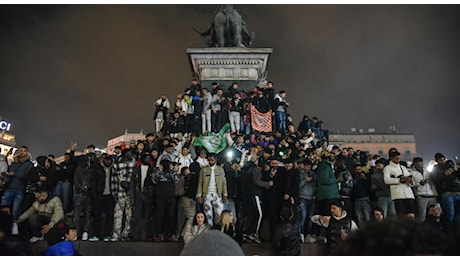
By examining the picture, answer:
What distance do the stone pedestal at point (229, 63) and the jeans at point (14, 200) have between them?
10903 mm

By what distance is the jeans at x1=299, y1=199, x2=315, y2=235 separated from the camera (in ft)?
27.5

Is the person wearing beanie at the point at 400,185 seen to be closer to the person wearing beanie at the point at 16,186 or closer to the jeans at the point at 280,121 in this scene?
the jeans at the point at 280,121

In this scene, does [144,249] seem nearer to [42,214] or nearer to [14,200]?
[42,214]

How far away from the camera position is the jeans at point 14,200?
27.4 feet

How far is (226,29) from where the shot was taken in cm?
2042

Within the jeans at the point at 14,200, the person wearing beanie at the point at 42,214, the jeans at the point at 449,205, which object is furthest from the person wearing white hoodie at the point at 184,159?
the jeans at the point at 449,205

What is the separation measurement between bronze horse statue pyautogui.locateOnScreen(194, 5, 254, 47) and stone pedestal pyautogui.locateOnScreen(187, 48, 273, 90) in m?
1.86

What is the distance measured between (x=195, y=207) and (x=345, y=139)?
9419 cm

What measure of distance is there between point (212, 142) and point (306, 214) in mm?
6699

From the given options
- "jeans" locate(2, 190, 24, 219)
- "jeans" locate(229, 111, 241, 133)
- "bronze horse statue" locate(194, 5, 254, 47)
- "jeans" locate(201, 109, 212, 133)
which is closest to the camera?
"jeans" locate(2, 190, 24, 219)

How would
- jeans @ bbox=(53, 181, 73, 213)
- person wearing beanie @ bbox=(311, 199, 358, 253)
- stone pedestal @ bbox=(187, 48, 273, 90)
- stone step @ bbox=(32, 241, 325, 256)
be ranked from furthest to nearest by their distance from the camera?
1. stone pedestal @ bbox=(187, 48, 273, 90)
2. jeans @ bbox=(53, 181, 73, 213)
3. stone step @ bbox=(32, 241, 325, 256)
4. person wearing beanie @ bbox=(311, 199, 358, 253)

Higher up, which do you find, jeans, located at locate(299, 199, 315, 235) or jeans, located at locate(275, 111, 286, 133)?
jeans, located at locate(275, 111, 286, 133)

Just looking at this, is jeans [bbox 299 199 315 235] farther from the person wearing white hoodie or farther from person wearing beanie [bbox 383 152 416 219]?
the person wearing white hoodie

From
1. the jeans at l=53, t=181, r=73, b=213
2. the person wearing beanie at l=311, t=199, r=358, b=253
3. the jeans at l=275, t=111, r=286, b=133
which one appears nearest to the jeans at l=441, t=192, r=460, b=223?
the person wearing beanie at l=311, t=199, r=358, b=253
